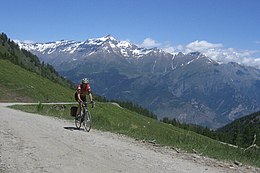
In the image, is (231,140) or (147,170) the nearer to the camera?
(147,170)

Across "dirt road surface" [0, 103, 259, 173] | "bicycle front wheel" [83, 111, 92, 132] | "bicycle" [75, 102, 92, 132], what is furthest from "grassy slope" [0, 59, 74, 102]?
"dirt road surface" [0, 103, 259, 173]

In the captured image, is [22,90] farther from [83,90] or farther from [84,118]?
[83,90]

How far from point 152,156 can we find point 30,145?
5.20 m

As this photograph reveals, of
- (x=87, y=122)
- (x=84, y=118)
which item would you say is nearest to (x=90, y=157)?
(x=87, y=122)

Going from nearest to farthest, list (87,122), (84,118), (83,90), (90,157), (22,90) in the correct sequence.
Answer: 1. (90,157)
2. (83,90)
3. (87,122)
4. (84,118)
5. (22,90)

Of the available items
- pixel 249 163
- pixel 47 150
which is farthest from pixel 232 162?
pixel 47 150

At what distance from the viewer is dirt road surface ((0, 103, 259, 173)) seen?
13023 mm

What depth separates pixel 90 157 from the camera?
1473 cm

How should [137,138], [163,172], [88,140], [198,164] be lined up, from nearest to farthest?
[163,172] < [198,164] < [88,140] < [137,138]

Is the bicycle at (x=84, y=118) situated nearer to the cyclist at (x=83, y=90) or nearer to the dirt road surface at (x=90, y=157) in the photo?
the cyclist at (x=83, y=90)

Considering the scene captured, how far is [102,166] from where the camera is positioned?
13250 millimetres

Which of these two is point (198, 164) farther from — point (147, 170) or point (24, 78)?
point (24, 78)

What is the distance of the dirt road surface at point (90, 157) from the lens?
1302 cm

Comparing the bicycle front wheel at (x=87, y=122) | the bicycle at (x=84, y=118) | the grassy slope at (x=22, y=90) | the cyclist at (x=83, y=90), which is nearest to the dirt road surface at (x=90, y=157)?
the bicycle front wheel at (x=87, y=122)
